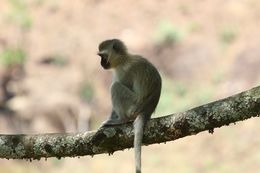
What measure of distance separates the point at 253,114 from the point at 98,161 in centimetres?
1208

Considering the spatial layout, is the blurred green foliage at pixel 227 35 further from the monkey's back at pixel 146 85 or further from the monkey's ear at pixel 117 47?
the monkey's back at pixel 146 85

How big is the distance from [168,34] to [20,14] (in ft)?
16.1

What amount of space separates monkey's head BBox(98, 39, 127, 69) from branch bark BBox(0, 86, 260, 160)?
117 cm

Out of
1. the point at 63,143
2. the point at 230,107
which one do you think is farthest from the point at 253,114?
the point at 63,143

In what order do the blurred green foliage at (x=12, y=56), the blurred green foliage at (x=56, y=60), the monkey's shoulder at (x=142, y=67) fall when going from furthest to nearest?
1. the blurred green foliage at (x=56, y=60)
2. the blurred green foliage at (x=12, y=56)
3. the monkey's shoulder at (x=142, y=67)

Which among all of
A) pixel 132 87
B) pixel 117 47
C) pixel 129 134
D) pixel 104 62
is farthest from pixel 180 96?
pixel 129 134

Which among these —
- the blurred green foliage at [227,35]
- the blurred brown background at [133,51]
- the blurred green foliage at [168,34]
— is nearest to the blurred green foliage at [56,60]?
the blurred brown background at [133,51]

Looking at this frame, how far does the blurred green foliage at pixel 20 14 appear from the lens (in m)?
20.1

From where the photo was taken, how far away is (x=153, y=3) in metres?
21.2

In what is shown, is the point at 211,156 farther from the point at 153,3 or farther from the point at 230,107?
the point at 230,107

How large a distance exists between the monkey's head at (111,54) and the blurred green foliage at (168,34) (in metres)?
13.8

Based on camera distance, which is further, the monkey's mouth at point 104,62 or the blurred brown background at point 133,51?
the blurred brown background at point 133,51

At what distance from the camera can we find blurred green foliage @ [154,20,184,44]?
19406 mm

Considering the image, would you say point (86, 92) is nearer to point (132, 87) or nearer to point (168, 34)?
point (168, 34)
